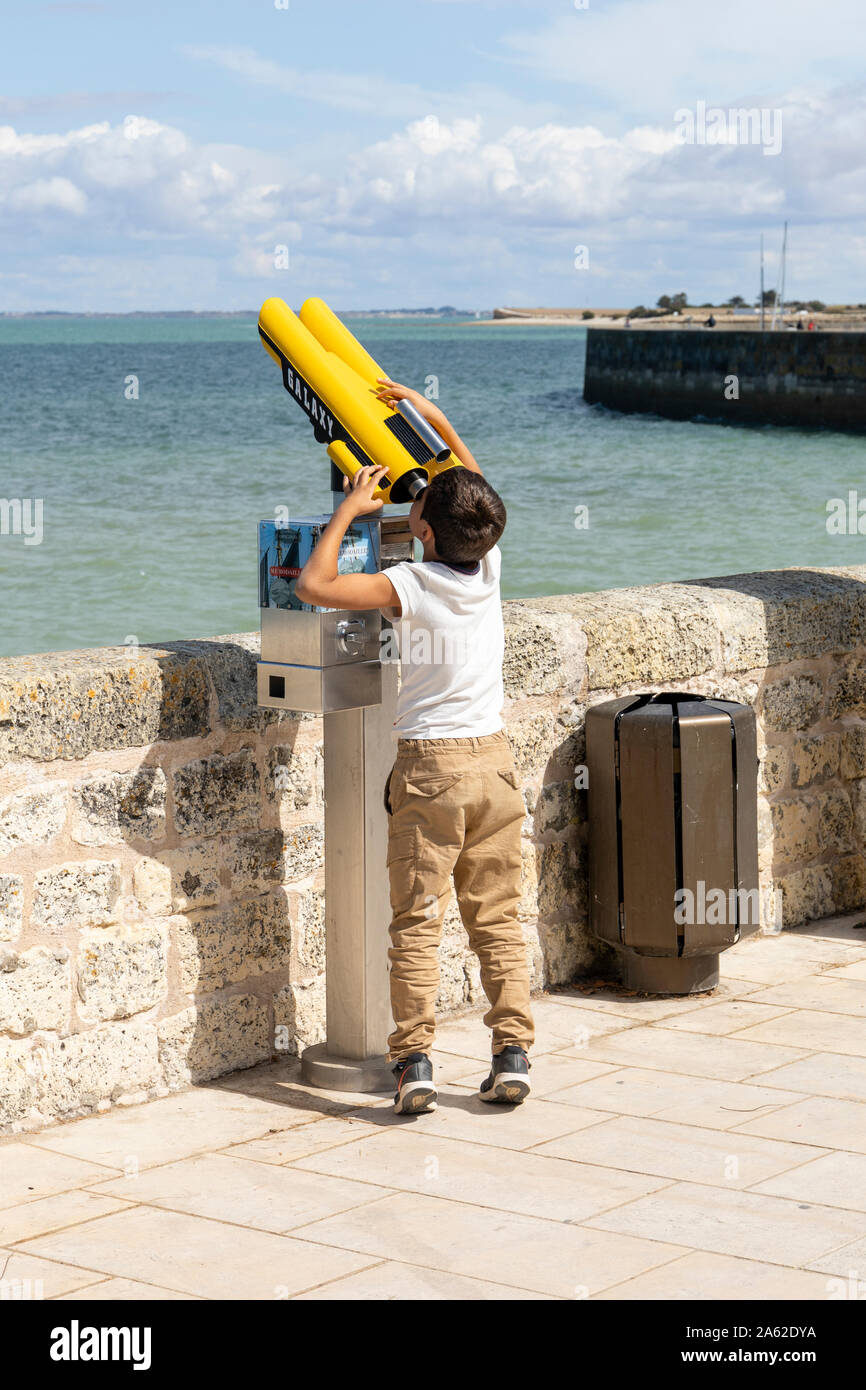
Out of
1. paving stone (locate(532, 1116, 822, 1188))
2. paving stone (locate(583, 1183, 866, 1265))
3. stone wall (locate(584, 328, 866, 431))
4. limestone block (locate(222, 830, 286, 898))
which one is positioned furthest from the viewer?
Answer: stone wall (locate(584, 328, 866, 431))

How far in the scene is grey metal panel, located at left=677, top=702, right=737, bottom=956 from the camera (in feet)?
16.4

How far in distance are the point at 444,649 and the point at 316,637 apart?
316 millimetres

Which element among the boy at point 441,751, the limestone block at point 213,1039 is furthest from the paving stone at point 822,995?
the limestone block at point 213,1039

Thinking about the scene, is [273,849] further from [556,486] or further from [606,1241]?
[556,486]

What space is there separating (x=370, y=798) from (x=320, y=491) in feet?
103

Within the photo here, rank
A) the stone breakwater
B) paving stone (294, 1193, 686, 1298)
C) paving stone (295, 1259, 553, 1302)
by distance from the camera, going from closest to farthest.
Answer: paving stone (295, 1259, 553, 1302) → paving stone (294, 1193, 686, 1298) → the stone breakwater

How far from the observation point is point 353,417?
4.09m

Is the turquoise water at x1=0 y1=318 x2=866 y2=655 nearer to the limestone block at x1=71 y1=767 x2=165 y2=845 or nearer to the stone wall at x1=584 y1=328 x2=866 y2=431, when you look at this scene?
the stone wall at x1=584 y1=328 x2=866 y2=431

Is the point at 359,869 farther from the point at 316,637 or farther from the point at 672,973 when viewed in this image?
the point at 672,973

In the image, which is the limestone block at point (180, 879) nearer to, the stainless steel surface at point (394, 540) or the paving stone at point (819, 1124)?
the stainless steel surface at point (394, 540)

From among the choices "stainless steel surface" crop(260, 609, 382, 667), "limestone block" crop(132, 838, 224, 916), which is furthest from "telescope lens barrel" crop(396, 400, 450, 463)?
"limestone block" crop(132, 838, 224, 916)

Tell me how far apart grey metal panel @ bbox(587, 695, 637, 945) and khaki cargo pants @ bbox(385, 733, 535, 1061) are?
90 cm

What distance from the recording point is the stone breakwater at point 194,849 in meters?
4.03
